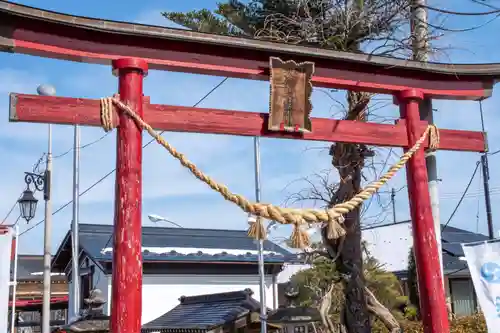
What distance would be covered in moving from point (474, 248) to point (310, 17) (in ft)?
12.7

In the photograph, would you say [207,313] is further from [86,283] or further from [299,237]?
[86,283]

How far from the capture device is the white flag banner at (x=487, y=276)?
23.1 ft

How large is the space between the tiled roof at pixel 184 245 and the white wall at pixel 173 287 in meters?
0.67

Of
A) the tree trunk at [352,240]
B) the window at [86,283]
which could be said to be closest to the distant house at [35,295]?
the window at [86,283]

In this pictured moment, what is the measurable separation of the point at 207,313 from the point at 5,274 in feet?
24.8

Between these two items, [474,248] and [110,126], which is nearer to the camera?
[110,126]

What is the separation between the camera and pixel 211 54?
630 cm

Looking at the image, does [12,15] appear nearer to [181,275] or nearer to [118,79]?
[118,79]

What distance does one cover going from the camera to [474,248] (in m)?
7.32

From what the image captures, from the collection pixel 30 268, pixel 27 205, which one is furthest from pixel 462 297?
pixel 30 268

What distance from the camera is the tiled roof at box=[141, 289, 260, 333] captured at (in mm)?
11672

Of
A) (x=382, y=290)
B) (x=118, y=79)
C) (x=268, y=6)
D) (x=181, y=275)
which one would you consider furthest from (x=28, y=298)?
(x=118, y=79)

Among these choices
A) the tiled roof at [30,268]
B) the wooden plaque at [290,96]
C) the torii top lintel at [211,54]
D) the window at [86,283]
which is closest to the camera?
the torii top lintel at [211,54]

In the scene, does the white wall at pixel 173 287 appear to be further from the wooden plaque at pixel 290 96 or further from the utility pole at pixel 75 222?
the wooden plaque at pixel 290 96
